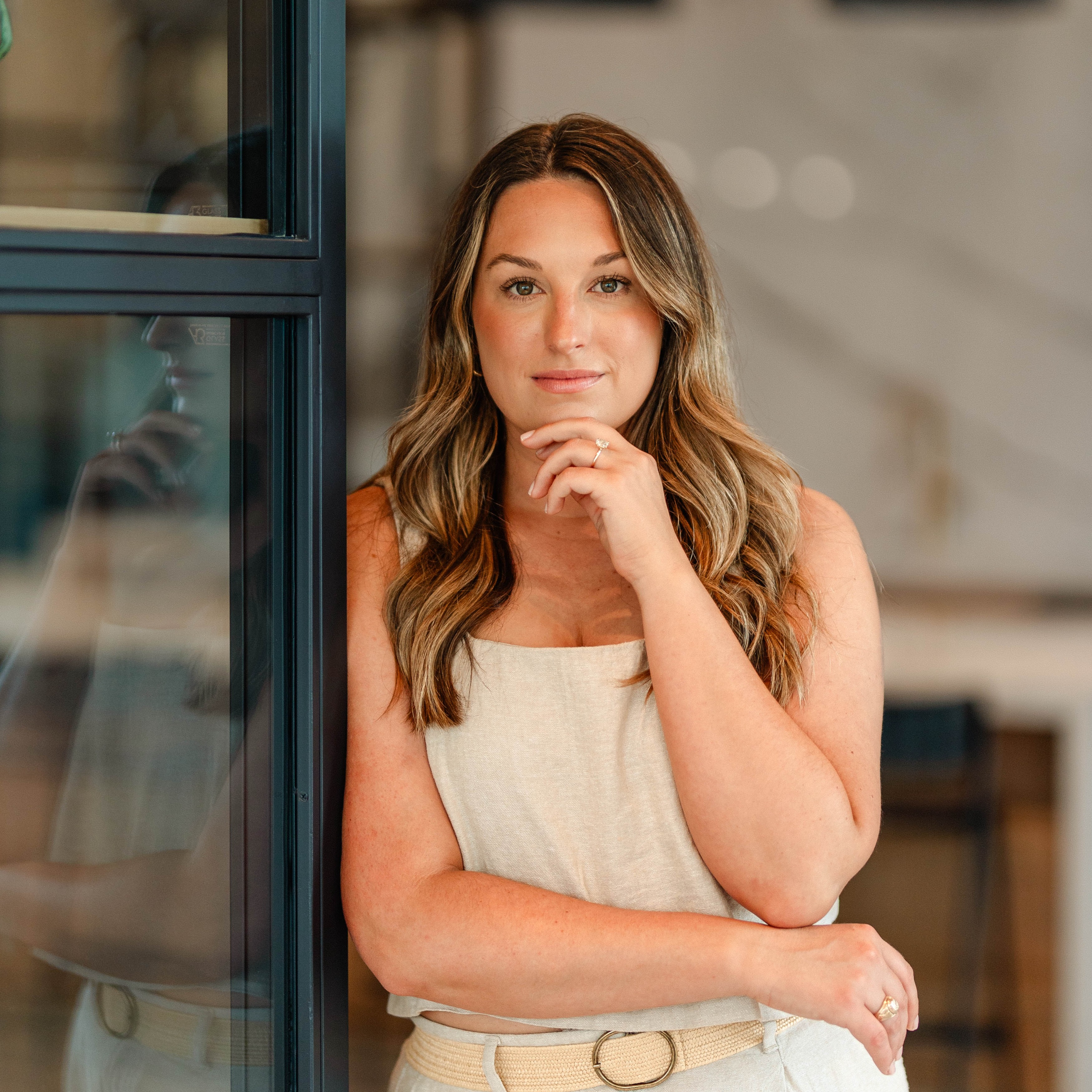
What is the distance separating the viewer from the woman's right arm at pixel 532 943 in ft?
3.43

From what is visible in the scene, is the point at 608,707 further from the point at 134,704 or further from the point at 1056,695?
the point at 1056,695

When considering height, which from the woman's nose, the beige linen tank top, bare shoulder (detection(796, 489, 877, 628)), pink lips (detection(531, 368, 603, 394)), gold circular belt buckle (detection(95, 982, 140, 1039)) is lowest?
gold circular belt buckle (detection(95, 982, 140, 1039))

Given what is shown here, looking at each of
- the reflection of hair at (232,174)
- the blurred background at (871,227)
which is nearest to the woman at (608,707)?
the reflection of hair at (232,174)

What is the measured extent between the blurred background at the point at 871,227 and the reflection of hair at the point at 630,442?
7.56 feet

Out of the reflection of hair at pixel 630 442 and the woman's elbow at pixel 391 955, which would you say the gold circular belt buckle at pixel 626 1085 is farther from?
the reflection of hair at pixel 630 442

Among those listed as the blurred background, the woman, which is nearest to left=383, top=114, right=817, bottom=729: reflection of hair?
the woman

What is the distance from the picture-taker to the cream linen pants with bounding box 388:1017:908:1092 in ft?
3.71

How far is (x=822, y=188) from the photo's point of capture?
146 inches

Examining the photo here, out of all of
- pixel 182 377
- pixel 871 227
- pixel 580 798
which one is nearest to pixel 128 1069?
pixel 580 798

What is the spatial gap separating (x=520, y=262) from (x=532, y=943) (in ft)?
2.13

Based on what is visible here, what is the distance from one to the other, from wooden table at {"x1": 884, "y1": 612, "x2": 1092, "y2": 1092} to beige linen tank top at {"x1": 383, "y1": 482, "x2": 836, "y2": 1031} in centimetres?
154

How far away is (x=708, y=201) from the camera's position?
3773 millimetres

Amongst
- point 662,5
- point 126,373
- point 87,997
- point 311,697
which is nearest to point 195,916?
point 87,997

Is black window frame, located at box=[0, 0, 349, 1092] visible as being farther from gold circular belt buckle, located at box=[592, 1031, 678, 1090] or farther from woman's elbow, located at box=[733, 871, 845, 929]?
woman's elbow, located at box=[733, 871, 845, 929]
